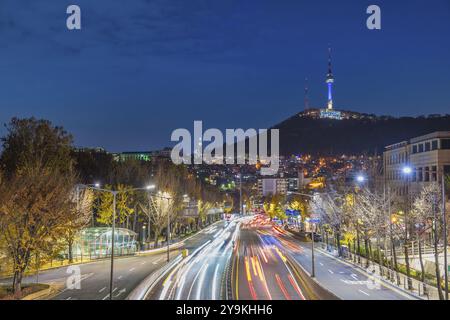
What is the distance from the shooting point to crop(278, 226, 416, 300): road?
32219 millimetres

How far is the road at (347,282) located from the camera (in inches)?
1268

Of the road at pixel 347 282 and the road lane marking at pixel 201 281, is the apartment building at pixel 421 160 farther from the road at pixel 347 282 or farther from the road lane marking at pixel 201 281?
the road lane marking at pixel 201 281

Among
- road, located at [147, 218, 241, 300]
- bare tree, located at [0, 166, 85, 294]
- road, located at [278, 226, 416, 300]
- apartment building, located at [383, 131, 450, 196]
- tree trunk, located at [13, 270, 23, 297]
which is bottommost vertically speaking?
road, located at [278, 226, 416, 300]

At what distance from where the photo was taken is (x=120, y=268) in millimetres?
46125

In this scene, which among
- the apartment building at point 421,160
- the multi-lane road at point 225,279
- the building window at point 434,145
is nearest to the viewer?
the multi-lane road at point 225,279

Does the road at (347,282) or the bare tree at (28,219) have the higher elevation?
the bare tree at (28,219)

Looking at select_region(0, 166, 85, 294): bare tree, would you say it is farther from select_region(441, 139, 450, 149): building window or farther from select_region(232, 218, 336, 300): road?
select_region(441, 139, 450, 149): building window

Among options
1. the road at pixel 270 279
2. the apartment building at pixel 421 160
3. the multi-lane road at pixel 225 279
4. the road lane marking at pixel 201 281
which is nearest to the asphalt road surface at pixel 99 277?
the multi-lane road at pixel 225 279

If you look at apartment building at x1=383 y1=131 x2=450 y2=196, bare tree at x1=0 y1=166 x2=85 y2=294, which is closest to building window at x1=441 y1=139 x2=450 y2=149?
apartment building at x1=383 y1=131 x2=450 y2=196

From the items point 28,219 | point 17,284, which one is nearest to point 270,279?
Result: point 17,284

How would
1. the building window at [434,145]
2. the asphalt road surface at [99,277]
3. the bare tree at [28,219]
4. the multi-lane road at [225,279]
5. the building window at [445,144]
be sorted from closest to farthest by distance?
the bare tree at [28,219] < the multi-lane road at [225,279] < the asphalt road surface at [99,277] < the building window at [445,144] < the building window at [434,145]

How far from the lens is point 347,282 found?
37.7m

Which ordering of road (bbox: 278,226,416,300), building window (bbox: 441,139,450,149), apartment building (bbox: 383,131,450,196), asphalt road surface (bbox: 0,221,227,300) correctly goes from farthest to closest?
building window (bbox: 441,139,450,149)
apartment building (bbox: 383,131,450,196)
asphalt road surface (bbox: 0,221,227,300)
road (bbox: 278,226,416,300)
